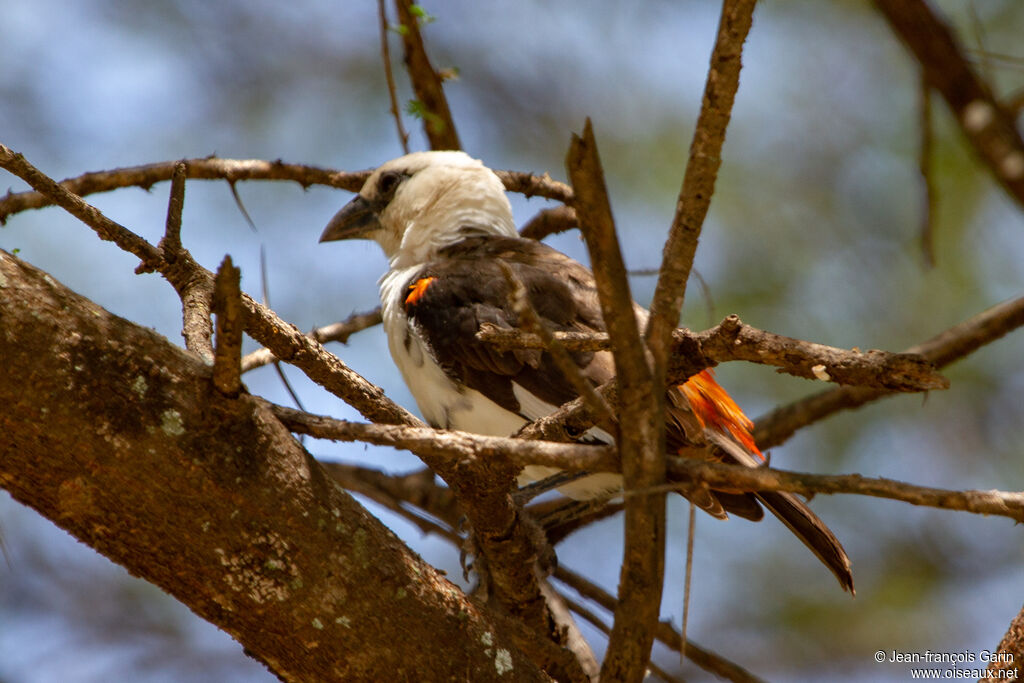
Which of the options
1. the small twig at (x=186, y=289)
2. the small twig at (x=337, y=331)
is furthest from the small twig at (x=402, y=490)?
the small twig at (x=186, y=289)

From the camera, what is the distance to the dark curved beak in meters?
4.90

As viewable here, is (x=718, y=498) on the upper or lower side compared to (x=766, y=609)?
lower

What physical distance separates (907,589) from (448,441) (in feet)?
16.1

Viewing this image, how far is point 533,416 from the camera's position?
3.72 meters

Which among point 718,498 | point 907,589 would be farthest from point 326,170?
point 907,589

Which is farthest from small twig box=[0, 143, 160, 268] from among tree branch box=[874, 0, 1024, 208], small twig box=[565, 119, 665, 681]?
tree branch box=[874, 0, 1024, 208]

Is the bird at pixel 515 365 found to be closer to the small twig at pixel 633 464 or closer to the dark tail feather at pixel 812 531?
the dark tail feather at pixel 812 531

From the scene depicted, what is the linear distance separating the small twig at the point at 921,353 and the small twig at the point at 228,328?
101 inches

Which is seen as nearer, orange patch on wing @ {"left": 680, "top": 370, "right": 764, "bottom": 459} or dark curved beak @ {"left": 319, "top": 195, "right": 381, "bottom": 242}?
orange patch on wing @ {"left": 680, "top": 370, "right": 764, "bottom": 459}

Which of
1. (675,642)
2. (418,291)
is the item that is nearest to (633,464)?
(418,291)

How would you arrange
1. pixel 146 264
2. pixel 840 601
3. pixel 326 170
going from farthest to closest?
pixel 840 601, pixel 326 170, pixel 146 264

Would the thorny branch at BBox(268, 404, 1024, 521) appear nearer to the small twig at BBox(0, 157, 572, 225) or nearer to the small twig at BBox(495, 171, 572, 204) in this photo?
the small twig at BBox(0, 157, 572, 225)

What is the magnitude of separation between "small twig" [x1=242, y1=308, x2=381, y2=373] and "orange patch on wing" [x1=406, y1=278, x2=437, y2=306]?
1.33ft

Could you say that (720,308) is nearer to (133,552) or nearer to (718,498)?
(718,498)
